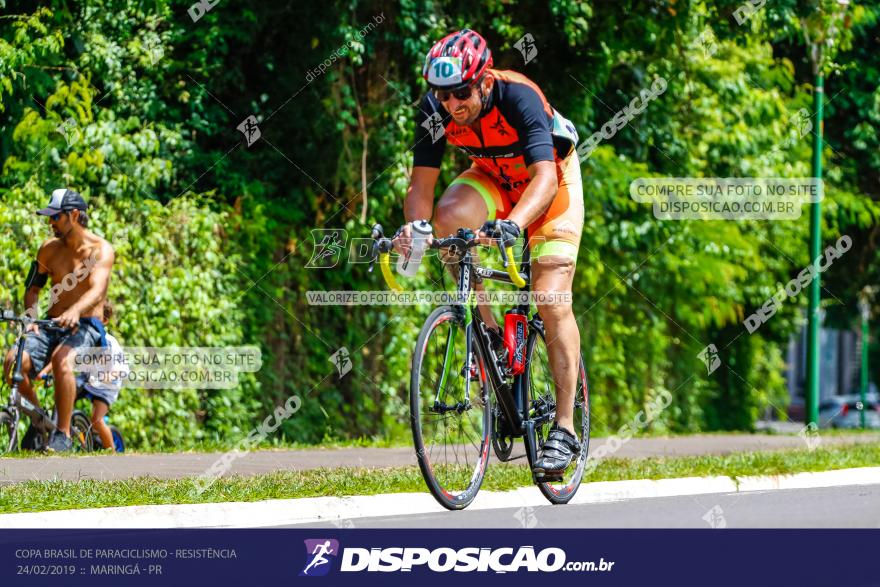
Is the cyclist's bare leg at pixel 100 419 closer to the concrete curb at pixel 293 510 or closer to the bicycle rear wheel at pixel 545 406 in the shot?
the concrete curb at pixel 293 510

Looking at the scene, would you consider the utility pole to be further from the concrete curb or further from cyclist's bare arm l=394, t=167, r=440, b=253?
cyclist's bare arm l=394, t=167, r=440, b=253

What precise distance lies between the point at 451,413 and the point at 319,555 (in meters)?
1.35

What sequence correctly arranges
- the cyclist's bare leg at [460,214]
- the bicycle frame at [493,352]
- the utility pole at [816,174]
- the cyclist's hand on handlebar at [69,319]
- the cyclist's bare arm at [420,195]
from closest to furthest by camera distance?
the bicycle frame at [493,352] < the cyclist's bare arm at [420,195] < the cyclist's bare leg at [460,214] < the cyclist's hand on handlebar at [69,319] < the utility pole at [816,174]

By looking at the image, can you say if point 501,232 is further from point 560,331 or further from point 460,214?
point 560,331

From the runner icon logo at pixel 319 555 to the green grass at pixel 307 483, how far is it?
1255mm

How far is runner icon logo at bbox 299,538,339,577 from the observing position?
206 inches

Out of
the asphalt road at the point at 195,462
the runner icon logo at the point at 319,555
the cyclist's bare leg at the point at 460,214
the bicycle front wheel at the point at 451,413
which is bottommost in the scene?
the runner icon logo at the point at 319,555

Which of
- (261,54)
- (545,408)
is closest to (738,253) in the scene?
(261,54)

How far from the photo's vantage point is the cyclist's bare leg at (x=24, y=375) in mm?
10312

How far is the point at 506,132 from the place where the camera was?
679cm

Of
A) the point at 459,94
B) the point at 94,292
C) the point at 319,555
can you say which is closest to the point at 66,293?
the point at 94,292

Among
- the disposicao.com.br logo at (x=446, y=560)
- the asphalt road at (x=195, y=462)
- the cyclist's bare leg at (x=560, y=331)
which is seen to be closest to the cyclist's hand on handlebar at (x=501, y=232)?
the cyclist's bare leg at (x=560, y=331)

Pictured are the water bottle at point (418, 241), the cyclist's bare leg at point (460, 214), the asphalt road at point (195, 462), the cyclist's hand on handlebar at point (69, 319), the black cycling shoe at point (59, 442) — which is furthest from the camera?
the black cycling shoe at point (59, 442)

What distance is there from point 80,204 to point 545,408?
184 inches
